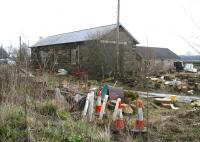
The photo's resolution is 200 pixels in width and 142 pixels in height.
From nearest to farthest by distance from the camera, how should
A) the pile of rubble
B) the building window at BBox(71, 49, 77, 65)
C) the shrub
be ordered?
the shrub
the pile of rubble
the building window at BBox(71, 49, 77, 65)

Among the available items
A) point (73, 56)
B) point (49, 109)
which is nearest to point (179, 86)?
point (73, 56)

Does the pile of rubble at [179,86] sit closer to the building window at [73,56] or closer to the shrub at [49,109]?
the building window at [73,56]

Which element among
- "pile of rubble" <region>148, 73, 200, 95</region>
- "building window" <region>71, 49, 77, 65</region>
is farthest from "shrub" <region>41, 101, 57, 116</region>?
"building window" <region>71, 49, 77, 65</region>

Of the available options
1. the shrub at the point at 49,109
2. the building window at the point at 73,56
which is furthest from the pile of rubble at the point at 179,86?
the shrub at the point at 49,109

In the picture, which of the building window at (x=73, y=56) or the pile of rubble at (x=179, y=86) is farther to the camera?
the building window at (x=73, y=56)

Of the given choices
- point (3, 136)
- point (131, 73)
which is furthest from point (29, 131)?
point (131, 73)

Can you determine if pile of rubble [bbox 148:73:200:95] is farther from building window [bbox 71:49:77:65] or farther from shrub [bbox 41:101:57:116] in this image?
shrub [bbox 41:101:57:116]

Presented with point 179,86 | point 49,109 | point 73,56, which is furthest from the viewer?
point 73,56

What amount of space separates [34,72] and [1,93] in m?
1.69

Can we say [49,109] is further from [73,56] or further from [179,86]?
[73,56]

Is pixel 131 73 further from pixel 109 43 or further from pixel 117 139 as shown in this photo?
pixel 117 139

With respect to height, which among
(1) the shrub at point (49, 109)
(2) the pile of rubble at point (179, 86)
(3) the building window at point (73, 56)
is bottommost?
(2) the pile of rubble at point (179, 86)

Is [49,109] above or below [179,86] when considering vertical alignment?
above

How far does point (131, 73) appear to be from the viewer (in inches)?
875
